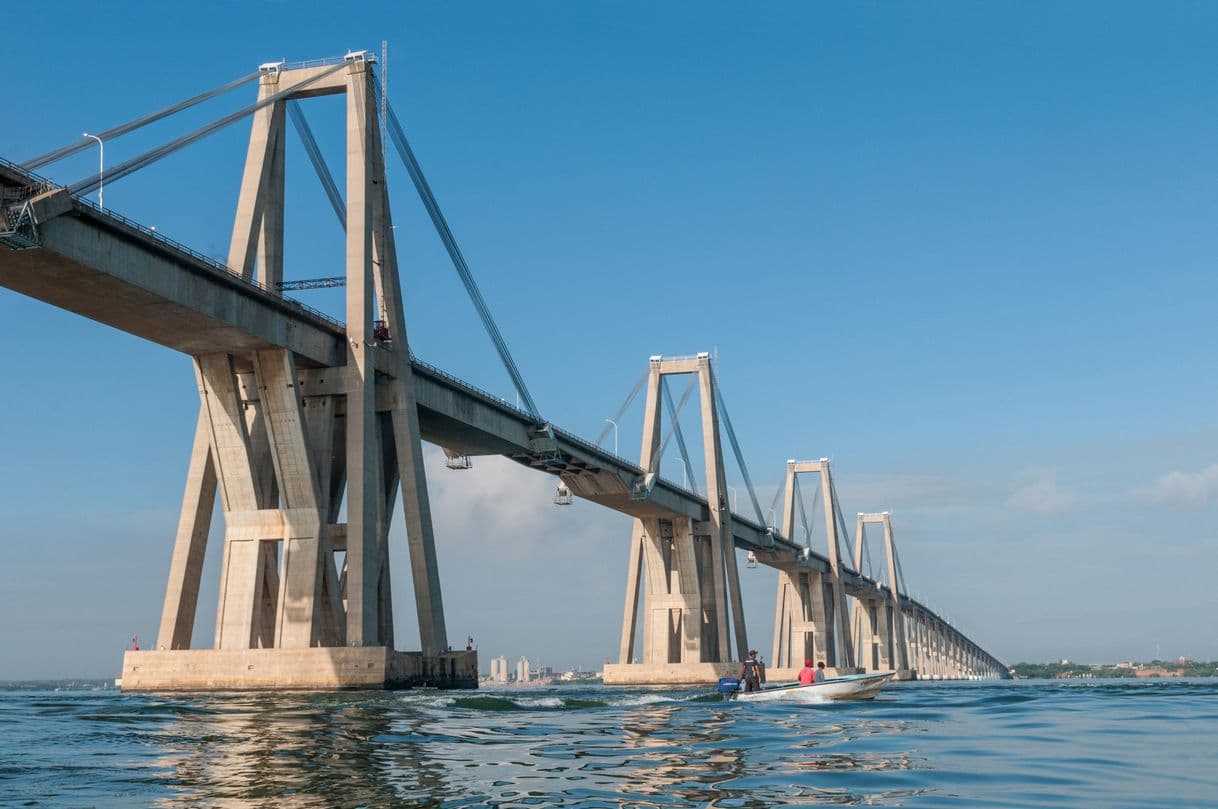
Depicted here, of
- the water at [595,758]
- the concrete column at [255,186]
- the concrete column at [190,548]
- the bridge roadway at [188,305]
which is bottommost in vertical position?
the water at [595,758]

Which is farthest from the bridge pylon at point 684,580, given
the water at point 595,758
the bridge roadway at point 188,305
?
the water at point 595,758

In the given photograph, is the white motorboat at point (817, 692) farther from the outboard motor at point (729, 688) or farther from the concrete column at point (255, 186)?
the concrete column at point (255, 186)

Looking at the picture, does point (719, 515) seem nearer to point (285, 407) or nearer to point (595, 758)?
point (285, 407)

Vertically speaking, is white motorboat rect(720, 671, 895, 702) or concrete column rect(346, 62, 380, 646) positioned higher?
concrete column rect(346, 62, 380, 646)

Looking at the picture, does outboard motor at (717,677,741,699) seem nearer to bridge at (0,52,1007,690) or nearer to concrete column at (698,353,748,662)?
bridge at (0,52,1007,690)

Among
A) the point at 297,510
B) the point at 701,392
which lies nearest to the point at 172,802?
the point at 297,510

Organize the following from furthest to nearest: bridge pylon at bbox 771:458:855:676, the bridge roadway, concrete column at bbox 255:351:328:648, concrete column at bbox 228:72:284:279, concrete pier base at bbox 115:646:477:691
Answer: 1. bridge pylon at bbox 771:458:855:676
2. concrete column at bbox 228:72:284:279
3. concrete column at bbox 255:351:328:648
4. concrete pier base at bbox 115:646:477:691
5. the bridge roadway

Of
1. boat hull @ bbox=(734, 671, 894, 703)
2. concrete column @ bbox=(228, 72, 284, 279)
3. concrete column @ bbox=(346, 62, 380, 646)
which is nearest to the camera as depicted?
boat hull @ bbox=(734, 671, 894, 703)

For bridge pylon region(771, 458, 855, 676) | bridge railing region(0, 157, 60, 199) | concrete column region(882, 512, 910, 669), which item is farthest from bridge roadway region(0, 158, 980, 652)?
concrete column region(882, 512, 910, 669)
